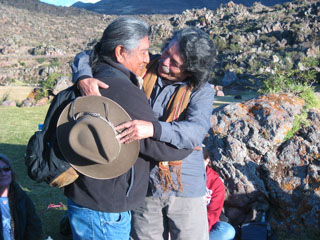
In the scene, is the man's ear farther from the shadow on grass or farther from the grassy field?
the grassy field

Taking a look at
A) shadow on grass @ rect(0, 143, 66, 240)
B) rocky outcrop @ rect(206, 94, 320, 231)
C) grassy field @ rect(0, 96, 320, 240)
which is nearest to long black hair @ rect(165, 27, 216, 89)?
rocky outcrop @ rect(206, 94, 320, 231)

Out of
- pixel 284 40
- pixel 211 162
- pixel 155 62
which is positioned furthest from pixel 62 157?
pixel 284 40

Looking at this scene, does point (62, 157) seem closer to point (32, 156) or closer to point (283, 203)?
point (32, 156)

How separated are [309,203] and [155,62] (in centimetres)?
223

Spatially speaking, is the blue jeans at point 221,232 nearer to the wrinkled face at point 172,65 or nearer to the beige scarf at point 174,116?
the beige scarf at point 174,116

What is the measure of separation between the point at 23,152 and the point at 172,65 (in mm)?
5592

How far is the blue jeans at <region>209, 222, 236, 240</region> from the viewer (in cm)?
309

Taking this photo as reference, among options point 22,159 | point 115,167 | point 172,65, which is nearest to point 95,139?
point 115,167

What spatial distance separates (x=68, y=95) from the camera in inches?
62.6

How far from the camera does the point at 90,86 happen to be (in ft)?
4.93

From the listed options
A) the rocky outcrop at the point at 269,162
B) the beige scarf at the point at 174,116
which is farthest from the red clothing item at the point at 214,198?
the beige scarf at the point at 174,116

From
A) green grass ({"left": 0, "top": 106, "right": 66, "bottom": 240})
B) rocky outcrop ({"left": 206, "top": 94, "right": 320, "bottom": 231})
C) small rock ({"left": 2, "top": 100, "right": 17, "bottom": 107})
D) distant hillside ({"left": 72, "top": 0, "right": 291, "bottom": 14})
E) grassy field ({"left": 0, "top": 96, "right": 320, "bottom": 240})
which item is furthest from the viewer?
distant hillside ({"left": 72, "top": 0, "right": 291, "bottom": 14})

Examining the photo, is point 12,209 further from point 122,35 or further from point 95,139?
point 122,35

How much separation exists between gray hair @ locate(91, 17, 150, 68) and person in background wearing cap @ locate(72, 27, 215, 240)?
19cm
